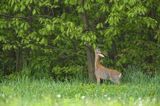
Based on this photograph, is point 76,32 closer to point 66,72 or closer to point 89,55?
point 89,55

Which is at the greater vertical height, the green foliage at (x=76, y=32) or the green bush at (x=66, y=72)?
the green foliage at (x=76, y=32)

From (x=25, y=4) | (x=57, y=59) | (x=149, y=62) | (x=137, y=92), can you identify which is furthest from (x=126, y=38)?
(x=137, y=92)

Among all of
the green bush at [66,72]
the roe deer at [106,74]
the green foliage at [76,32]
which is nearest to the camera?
the roe deer at [106,74]

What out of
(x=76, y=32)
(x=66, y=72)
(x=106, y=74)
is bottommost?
(x=66, y=72)

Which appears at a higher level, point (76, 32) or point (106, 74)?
point (76, 32)

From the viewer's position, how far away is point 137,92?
10070mm

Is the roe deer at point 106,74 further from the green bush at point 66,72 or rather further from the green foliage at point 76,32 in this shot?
the green bush at point 66,72

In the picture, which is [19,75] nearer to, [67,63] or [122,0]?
[67,63]

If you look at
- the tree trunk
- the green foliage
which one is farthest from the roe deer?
the tree trunk

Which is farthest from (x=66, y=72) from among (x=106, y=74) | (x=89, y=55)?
(x=106, y=74)

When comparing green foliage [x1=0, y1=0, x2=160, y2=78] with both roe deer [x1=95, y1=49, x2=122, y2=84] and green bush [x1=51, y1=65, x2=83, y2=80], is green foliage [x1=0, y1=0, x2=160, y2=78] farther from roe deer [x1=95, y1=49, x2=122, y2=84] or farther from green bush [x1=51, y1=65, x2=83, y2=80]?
roe deer [x1=95, y1=49, x2=122, y2=84]

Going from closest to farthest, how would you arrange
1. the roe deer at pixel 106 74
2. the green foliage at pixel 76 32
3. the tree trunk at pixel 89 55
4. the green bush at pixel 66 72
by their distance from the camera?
the roe deer at pixel 106 74 → the green foliage at pixel 76 32 → the tree trunk at pixel 89 55 → the green bush at pixel 66 72

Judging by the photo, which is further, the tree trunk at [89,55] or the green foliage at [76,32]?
the tree trunk at [89,55]

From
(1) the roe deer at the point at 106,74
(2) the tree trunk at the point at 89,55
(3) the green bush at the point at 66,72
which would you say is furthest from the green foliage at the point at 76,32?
(1) the roe deer at the point at 106,74
